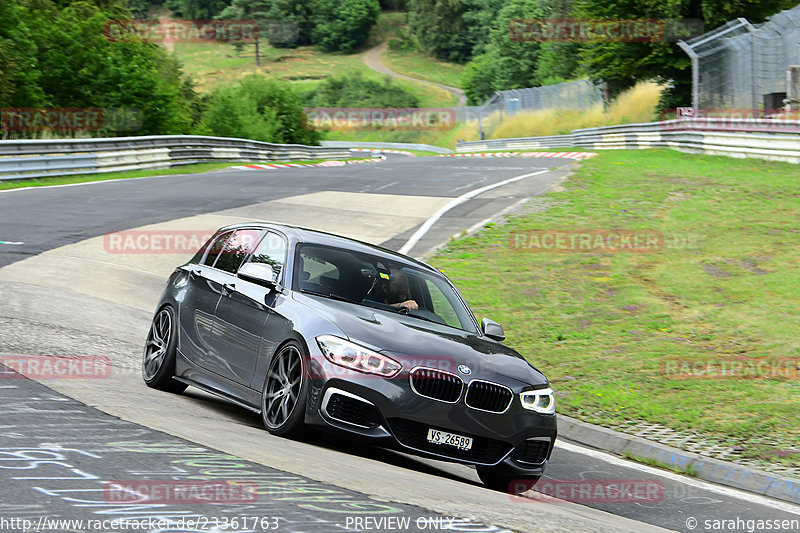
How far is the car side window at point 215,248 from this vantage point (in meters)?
9.09

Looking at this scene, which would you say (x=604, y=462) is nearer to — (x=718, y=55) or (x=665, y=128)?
(x=718, y=55)

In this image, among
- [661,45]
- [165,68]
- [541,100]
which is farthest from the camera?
[541,100]

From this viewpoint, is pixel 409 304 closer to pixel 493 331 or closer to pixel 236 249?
pixel 493 331

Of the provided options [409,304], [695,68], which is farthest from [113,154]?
[409,304]

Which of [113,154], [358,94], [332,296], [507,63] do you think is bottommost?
[332,296]

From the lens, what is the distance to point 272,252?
8344 mm

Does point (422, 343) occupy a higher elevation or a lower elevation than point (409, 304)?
lower

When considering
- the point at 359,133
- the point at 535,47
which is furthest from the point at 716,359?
the point at 359,133

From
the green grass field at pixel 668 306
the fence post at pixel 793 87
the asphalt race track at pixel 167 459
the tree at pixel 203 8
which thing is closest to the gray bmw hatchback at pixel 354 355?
the asphalt race track at pixel 167 459

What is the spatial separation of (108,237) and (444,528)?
1384 centimetres

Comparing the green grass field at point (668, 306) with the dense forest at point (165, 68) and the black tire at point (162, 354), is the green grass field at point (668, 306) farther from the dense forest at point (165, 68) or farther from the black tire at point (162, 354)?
the dense forest at point (165, 68)

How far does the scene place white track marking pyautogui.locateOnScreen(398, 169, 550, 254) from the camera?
18.0 meters

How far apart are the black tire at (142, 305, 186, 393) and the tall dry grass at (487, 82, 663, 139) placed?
153 ft

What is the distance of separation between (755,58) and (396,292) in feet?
92.1
